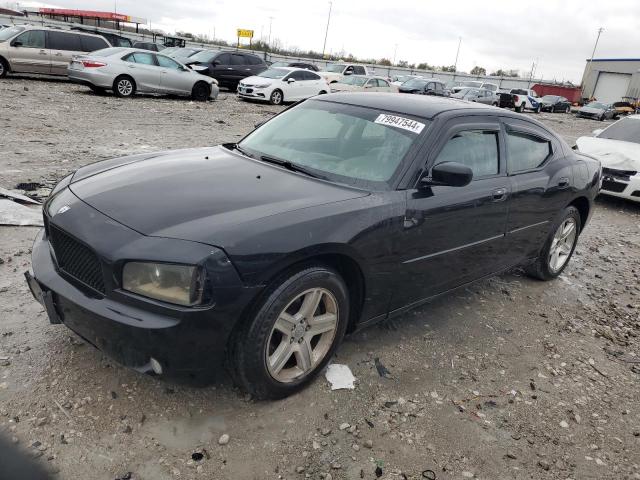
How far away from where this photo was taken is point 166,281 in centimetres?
234

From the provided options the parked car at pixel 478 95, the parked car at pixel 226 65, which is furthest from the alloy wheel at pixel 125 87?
the parked car at pixel 478 95

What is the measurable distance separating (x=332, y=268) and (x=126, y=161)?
5.47 ft

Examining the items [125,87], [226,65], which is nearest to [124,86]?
[125,87]

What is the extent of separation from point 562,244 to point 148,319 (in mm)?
4296

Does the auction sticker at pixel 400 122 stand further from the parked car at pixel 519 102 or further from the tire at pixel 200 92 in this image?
the parked car at pixel 519 102

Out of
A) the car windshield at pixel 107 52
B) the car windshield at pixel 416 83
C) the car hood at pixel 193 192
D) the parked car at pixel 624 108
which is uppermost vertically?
the parked car at pixel 624 108

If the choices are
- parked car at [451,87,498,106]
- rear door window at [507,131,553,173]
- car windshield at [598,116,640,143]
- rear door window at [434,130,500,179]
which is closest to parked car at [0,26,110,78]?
car windshield at [598,116,640,143]

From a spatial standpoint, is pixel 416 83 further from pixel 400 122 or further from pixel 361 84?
pixel 400 122

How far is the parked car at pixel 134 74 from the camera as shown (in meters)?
14.3

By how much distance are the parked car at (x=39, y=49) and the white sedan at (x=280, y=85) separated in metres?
5.27

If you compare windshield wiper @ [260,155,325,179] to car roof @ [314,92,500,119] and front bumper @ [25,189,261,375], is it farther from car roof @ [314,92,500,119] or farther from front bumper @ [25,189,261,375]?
front bumper @ [25,189,261,375]

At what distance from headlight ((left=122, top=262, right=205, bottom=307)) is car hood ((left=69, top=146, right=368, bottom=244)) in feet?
0.53

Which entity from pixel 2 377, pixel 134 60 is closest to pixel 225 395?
pixel 2 377

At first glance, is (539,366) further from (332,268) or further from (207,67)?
(207,67)
